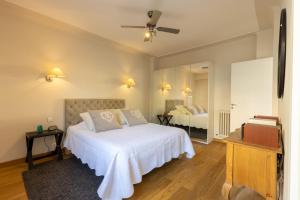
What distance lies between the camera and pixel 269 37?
3.19 meters

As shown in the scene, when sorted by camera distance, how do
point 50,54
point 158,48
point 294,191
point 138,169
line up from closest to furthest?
point 294,191
point 138,169
point 50,54
point 158,48

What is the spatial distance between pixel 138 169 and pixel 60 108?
233cm

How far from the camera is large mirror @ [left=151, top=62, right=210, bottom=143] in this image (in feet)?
13.7

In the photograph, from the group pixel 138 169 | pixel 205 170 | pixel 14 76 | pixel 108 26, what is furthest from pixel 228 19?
pixel 14 76

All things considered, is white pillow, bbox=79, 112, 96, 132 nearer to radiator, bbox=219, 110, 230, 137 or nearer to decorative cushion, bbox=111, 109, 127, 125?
decorative cushion, bbox=111, 109, 127, 125

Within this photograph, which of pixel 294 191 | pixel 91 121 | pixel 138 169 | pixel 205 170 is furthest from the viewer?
pixel 91 121

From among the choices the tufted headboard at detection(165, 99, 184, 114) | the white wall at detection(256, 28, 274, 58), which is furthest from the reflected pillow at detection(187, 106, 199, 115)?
the white wall at detection(256, 28, 274, 58)

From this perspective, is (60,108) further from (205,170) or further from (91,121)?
(205,170)

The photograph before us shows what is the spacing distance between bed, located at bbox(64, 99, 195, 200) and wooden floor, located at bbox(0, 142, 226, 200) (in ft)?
0.67

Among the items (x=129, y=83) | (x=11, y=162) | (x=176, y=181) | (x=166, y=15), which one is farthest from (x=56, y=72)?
(x=176, y=181)

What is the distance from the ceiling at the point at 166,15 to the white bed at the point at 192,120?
211 centimetres

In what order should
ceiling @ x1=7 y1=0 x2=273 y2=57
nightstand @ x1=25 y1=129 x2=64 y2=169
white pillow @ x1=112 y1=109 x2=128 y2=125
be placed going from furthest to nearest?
white pillow @ x1=112 y1=109 x2=128 y2=125 < nightstand @ x1=25 y1=129 x2=64 y2=169 < ceiling @ x1=7 y1=0 x2=273 y2=57

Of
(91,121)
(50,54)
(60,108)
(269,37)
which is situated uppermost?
(269,37)

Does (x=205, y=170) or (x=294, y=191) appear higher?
(x=294, y=191)
